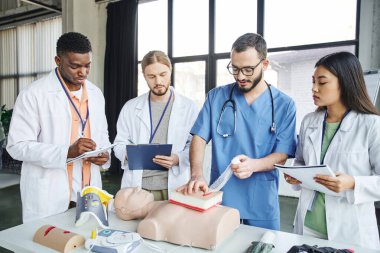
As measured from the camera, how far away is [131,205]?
1.29 meters

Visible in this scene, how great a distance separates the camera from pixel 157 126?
6.30 ft

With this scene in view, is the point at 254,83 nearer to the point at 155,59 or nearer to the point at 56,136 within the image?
the point at 155,59

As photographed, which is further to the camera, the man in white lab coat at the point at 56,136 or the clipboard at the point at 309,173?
the man in white lab coat at the point at 56,136

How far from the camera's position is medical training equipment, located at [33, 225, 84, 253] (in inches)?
41.4

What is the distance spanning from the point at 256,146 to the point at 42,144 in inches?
41.4

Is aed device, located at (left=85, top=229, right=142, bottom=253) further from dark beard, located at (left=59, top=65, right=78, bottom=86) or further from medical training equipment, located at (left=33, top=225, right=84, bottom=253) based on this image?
dark beard, located at (left=59, top=65, right=78, bottom=86)

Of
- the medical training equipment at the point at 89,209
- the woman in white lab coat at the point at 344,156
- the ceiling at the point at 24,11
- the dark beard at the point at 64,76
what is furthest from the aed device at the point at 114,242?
the ceiling at the point at 24,11

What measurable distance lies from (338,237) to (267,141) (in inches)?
19.5

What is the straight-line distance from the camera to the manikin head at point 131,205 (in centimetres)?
129

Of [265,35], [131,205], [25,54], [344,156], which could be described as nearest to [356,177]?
[344,156]

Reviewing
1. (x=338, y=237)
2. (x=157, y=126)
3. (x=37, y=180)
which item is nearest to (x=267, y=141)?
(x=338, y=237)

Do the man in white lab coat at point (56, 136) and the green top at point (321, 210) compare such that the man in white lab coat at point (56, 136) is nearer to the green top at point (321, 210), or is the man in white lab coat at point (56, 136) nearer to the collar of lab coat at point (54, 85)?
the collar of lab coat at point (54, 85)

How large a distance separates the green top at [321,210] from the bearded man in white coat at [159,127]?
74 centimetres

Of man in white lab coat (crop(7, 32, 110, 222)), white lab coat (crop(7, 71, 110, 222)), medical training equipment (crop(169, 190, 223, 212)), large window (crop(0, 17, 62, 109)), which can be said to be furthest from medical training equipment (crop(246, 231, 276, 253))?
large window (crop(0, 17, 62, 109))
